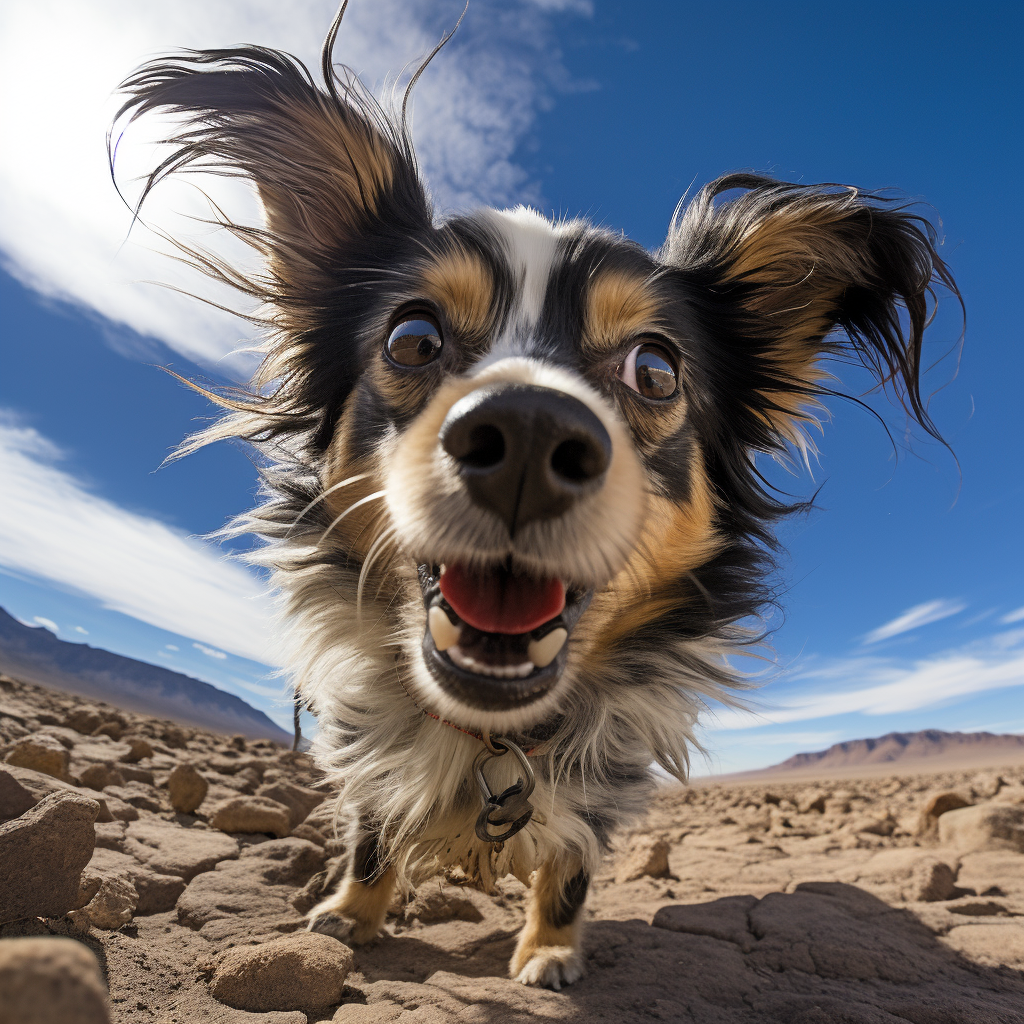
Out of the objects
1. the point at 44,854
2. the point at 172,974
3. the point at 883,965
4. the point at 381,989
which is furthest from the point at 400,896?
the point at 883,965

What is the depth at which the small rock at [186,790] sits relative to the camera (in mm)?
3145

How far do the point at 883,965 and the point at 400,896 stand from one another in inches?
62.4

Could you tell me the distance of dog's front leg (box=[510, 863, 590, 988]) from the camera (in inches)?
76.0

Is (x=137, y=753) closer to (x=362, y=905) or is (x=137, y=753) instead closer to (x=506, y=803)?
(x=362, y=905)

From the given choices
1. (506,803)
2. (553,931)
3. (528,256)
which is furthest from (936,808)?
(528,256)

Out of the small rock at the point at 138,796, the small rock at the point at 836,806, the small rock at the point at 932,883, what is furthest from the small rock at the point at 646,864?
the small rock at the point at 836,806

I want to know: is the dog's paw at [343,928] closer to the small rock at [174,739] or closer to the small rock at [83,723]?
the small rock at [83,723]

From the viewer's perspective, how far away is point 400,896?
2500 mm

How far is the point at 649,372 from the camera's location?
1.97m

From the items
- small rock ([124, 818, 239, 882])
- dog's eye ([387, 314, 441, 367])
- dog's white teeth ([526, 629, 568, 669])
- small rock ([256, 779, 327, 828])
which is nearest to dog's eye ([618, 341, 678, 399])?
dog's eye ([387, 314, 441, 367])

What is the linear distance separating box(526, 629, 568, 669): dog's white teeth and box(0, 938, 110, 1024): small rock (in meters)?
1.12

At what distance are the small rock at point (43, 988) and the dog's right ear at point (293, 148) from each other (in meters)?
2.39

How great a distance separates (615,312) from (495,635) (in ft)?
3.37

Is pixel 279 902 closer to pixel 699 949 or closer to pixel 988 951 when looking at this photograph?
pixel 699 949
